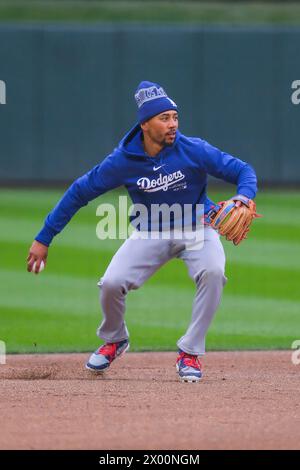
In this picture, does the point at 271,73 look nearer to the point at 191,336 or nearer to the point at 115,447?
the point at 191,336

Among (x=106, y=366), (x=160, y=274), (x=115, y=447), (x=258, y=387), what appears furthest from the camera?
(x=160, y=274)

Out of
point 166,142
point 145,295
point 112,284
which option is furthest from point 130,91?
point 112,284

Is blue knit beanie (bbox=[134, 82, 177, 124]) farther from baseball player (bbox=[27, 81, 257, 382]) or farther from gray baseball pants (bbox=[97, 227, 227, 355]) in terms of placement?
gray baseball pants (bbox=[97, 227, 227, 355])

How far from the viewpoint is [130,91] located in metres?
18.8

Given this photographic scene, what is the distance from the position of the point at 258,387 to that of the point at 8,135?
1304 centimetres

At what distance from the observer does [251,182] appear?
662 centimetres

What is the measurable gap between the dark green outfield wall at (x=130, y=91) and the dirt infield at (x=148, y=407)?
37.5 feet

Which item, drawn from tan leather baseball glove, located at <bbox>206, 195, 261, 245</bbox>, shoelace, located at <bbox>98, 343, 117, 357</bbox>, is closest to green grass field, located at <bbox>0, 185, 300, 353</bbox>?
shoelace, located at <bbox>98, 343, 117, 357</bbox>

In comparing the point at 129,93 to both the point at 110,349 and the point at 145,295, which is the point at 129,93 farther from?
the point at 110,349

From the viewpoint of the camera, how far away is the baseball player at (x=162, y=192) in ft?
21.9

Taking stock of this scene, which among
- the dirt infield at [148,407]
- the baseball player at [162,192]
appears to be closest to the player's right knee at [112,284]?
the baseball player at [162,192]

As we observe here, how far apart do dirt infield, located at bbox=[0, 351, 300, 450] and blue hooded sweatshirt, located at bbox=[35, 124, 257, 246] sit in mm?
993

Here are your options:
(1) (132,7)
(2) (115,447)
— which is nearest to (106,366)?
(2) (115,447)

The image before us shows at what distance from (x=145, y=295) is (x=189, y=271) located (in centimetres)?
420
